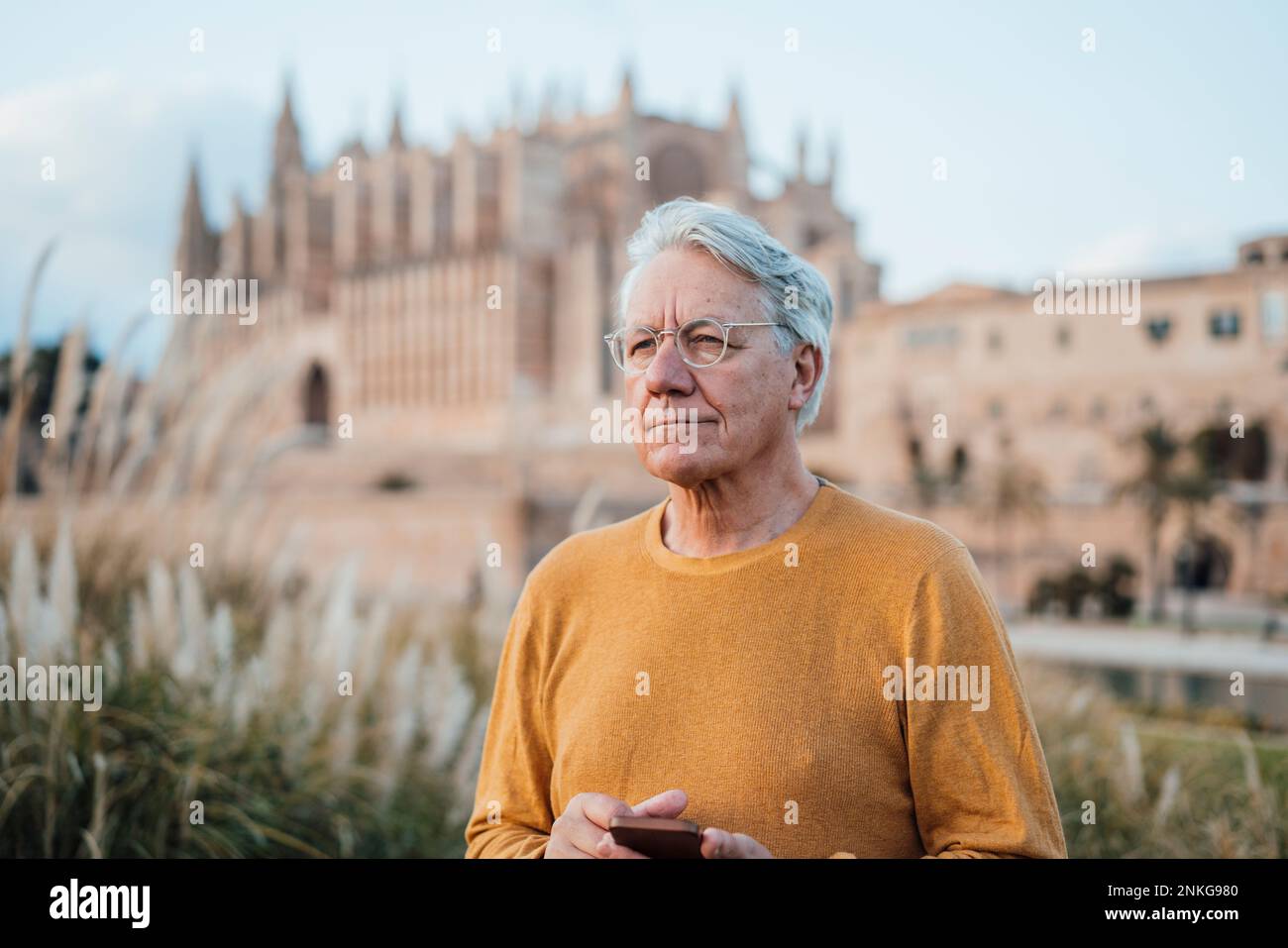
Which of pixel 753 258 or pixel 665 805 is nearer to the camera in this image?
pixel 665 805

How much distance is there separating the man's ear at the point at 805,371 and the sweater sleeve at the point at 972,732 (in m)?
0.34

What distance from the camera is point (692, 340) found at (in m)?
1.79

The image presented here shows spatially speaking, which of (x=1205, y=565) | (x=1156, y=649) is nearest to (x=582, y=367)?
(x=1205, y=565)

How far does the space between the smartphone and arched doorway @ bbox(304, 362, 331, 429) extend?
147 feet

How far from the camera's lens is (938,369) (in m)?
30.0

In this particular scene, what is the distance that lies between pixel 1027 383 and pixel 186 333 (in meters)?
26.9

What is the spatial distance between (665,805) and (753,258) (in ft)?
2.41

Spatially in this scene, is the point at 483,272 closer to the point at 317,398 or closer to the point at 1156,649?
the point at 317,398

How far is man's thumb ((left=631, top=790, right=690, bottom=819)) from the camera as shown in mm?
1605

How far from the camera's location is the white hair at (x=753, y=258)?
1.76m

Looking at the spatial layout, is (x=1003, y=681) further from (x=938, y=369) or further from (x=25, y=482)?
(x=938, y=369)

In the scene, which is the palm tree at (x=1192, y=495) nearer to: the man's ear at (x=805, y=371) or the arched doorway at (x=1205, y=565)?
the arched doorway at (x=1205, y=565)

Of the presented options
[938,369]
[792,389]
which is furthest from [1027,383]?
[792,389]

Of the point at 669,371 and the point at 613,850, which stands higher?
the point at 669,371
